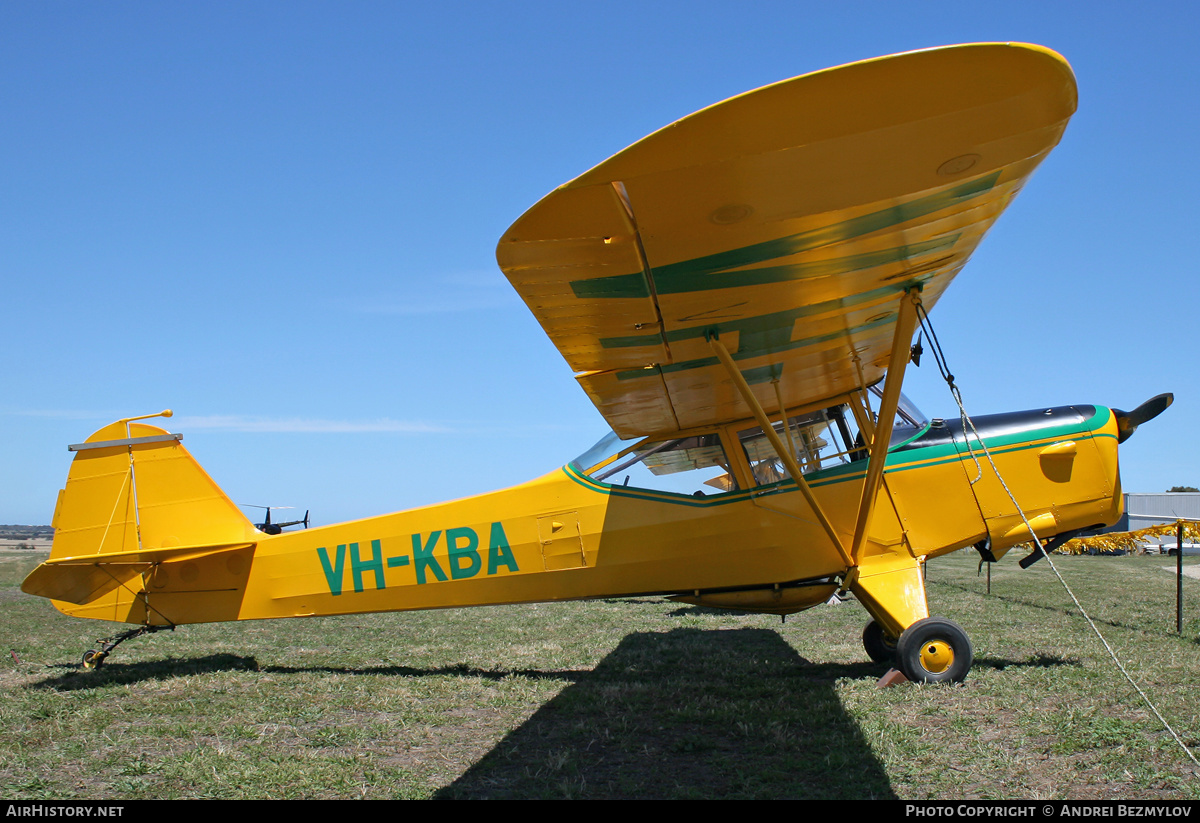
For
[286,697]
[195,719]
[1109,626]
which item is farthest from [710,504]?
[1109,626]

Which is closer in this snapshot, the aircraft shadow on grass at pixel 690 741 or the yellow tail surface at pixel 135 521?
the aircraft shadow on grass at pixel 690 741

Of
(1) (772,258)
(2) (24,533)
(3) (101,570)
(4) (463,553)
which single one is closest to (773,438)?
(1) (772,258)

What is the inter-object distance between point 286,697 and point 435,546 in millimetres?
1686

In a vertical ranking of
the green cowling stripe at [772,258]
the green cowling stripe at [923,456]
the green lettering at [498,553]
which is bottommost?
the green lettering at [498,553]

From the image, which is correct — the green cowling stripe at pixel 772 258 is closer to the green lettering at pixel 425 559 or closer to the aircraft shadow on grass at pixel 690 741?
the aircraft shadow on grass at pixel 690 741

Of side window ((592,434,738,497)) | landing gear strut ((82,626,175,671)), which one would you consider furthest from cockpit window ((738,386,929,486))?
landing gear strut ((82,626,175,671))

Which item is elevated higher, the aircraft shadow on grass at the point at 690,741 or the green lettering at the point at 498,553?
the green lettering at the point at 498,553

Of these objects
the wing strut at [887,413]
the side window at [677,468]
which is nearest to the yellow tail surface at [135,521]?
the side window at [677,468]

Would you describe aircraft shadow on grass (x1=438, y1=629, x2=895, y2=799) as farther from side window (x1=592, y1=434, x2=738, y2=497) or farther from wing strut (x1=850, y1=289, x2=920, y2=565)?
side window (x1=592, y1=434, x2=738, y2=497)

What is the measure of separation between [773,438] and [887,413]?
83 cm

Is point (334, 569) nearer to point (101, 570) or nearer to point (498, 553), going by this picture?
point (498, 553)

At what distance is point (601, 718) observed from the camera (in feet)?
16.8

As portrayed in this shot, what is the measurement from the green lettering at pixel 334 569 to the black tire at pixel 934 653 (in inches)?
189

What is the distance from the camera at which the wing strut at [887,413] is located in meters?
4.97
